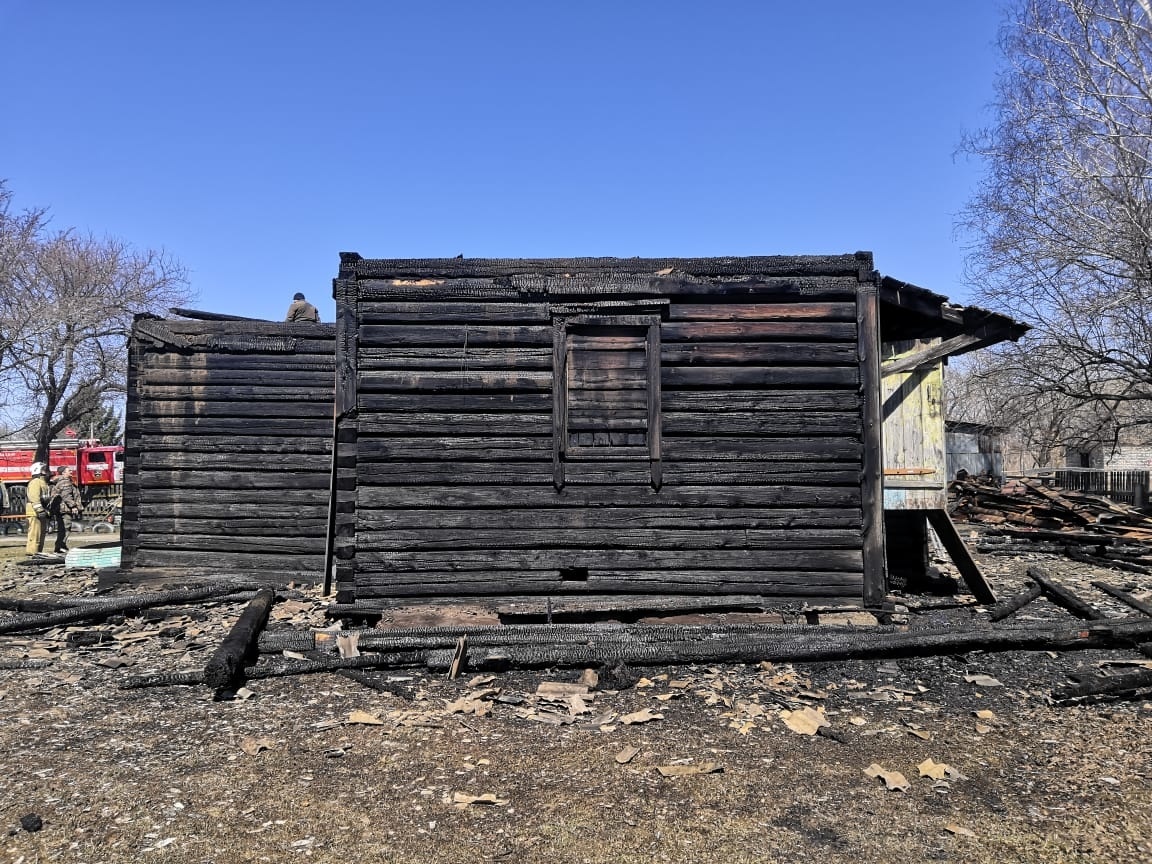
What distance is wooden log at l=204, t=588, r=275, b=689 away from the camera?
602cm

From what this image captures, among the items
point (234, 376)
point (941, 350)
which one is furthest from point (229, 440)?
point (941, 350)

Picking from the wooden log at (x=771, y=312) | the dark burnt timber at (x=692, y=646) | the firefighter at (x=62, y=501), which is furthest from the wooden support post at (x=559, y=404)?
the firefighter at (x=62, y=501)

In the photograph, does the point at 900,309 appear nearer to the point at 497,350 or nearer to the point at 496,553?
the point at 497,350

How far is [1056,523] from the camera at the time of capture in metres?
16.9

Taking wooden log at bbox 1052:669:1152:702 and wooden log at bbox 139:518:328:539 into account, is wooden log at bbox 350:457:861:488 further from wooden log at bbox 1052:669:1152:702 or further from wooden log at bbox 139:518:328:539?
wooden log at bbox 139:518:328:539

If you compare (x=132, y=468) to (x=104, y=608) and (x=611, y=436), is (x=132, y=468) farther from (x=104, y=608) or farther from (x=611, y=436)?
(x=611, y=436)

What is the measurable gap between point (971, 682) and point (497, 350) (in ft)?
16.8

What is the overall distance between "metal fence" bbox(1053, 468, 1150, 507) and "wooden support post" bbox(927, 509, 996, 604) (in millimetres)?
16273

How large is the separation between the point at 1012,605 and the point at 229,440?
10.4 meters

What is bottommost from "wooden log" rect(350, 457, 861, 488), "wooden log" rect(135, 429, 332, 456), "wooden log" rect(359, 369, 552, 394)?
"wooden log" rect(350, 457, 861, 488)

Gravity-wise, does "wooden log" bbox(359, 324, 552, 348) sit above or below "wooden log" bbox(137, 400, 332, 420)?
above

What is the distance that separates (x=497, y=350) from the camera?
308 inches

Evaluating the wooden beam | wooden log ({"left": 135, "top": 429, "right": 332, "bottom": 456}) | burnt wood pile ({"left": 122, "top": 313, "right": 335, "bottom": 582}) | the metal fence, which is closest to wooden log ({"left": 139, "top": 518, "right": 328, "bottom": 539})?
burnt wood pile ({"left": 122, "top": 313, "right": 335, "bottom": 582})

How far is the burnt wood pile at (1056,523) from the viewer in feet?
44.2
